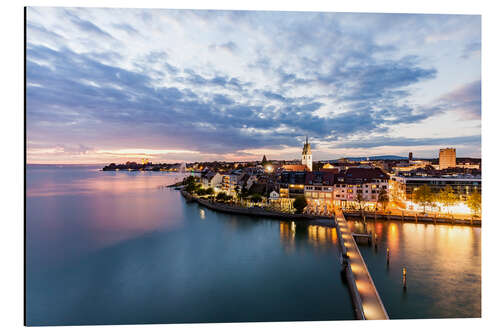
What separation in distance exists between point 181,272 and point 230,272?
47.9 inches

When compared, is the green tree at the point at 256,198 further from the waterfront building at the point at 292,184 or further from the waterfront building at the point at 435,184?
the waterfront building at the point at 435,184

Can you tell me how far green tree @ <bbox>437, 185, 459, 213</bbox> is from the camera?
471 inches

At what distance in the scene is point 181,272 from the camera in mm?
6301

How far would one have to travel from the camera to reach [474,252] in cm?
747

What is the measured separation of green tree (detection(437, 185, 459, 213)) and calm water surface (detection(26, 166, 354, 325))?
640 cm

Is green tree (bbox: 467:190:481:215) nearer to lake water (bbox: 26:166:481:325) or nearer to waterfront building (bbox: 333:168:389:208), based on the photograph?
lake water (bbox: 26:166:481:325)

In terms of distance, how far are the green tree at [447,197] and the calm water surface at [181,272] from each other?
252 inches

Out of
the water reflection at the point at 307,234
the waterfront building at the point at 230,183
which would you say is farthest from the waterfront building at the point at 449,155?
the waterfront building at the point at 230,183

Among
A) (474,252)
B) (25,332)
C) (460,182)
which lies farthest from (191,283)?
(460,182)

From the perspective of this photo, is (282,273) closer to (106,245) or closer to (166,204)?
(106,245)

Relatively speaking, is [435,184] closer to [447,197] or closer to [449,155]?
[447,197]

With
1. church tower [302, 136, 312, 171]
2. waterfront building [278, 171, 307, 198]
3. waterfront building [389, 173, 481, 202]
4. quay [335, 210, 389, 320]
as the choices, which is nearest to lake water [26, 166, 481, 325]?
quay [335, 210, 389, 320]

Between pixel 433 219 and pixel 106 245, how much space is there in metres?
12.8

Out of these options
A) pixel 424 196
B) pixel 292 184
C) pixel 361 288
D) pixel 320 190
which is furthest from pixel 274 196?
pixel 361 288
